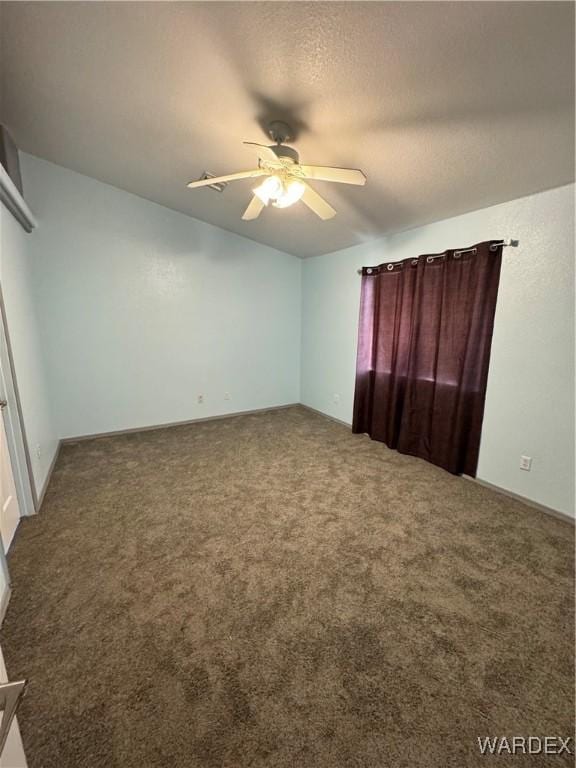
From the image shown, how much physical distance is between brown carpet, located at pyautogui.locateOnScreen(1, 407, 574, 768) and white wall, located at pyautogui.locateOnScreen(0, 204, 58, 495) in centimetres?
50

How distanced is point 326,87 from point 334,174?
379 millimetres

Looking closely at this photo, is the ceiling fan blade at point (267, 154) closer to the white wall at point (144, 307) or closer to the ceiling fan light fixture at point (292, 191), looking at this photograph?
the ceiling fan light fixture at point (292, 191)

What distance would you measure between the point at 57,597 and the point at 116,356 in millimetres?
2596

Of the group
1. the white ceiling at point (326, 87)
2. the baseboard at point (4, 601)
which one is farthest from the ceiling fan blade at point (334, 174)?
the baseboard at point (4, 601)

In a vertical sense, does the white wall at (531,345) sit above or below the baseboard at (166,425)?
above

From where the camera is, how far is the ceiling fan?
163cm

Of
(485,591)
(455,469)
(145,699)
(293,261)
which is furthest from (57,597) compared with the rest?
(293,261)

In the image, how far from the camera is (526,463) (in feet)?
7.77

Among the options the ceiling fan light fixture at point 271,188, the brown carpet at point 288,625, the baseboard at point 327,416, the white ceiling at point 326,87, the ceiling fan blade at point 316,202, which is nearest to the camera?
the brown carpet at point 288,625

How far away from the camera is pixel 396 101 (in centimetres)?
157

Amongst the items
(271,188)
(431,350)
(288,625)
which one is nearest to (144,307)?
(271,188)

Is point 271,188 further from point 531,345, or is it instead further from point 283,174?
point 531,345

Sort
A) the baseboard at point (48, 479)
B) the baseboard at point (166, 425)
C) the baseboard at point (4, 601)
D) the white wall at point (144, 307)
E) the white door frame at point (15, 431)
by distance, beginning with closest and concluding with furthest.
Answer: the baseboard at point (4, 601) < the white door frame at point (15, 431) < the baseboard at point (48, 479) < the white wall at point (144, 307) < the baseboard at point (166, 425)

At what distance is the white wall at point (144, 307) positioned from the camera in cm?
322
